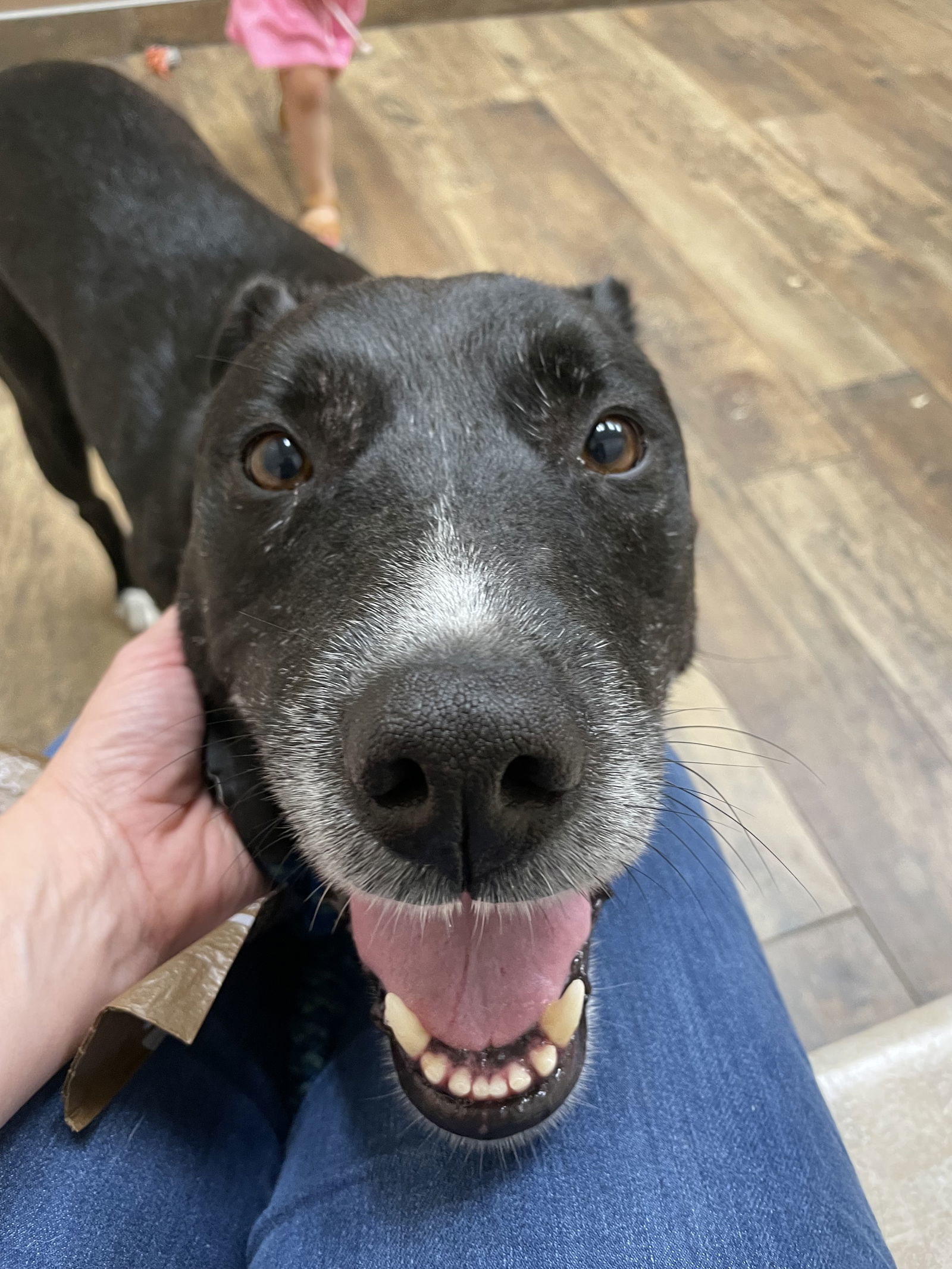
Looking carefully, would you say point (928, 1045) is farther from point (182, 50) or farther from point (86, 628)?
point (182, 50)

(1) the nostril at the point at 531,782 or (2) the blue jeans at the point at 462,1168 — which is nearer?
(1) the nostril at the point at 531,782

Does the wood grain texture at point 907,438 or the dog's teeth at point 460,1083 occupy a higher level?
the dog's teeth at point 460,1083

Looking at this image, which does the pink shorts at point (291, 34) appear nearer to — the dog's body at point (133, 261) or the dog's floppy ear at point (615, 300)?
the dog's body at point (133, 261)

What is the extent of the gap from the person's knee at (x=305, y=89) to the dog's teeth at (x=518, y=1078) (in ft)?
14.7

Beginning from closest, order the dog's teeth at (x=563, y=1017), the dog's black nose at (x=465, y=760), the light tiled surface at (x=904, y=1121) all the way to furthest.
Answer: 1. the dog's black nose at (x=465, y=760)
2. the dog's teeth at (x=563, y=1017)
3. the light tiled surface at (x=904, y=1121)

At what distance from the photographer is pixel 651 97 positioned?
17.5 ft

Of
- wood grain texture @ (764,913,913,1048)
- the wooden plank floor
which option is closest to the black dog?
the wooden plank floor

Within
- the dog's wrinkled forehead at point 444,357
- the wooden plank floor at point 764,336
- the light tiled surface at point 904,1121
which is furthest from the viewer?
the wooden plank floor at point 764,336

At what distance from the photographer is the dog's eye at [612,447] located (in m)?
1.51

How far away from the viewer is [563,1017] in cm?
129

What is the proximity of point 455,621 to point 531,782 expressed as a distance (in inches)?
9.2

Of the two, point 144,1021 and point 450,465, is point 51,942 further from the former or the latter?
point 450,465

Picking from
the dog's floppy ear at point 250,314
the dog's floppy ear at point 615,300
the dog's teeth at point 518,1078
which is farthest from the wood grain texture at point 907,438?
the dog's teeth at point 518,1078

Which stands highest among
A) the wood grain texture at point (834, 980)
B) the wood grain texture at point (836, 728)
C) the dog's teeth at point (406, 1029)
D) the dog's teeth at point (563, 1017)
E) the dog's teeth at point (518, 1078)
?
the dog's teeth at point (563, 1017)
